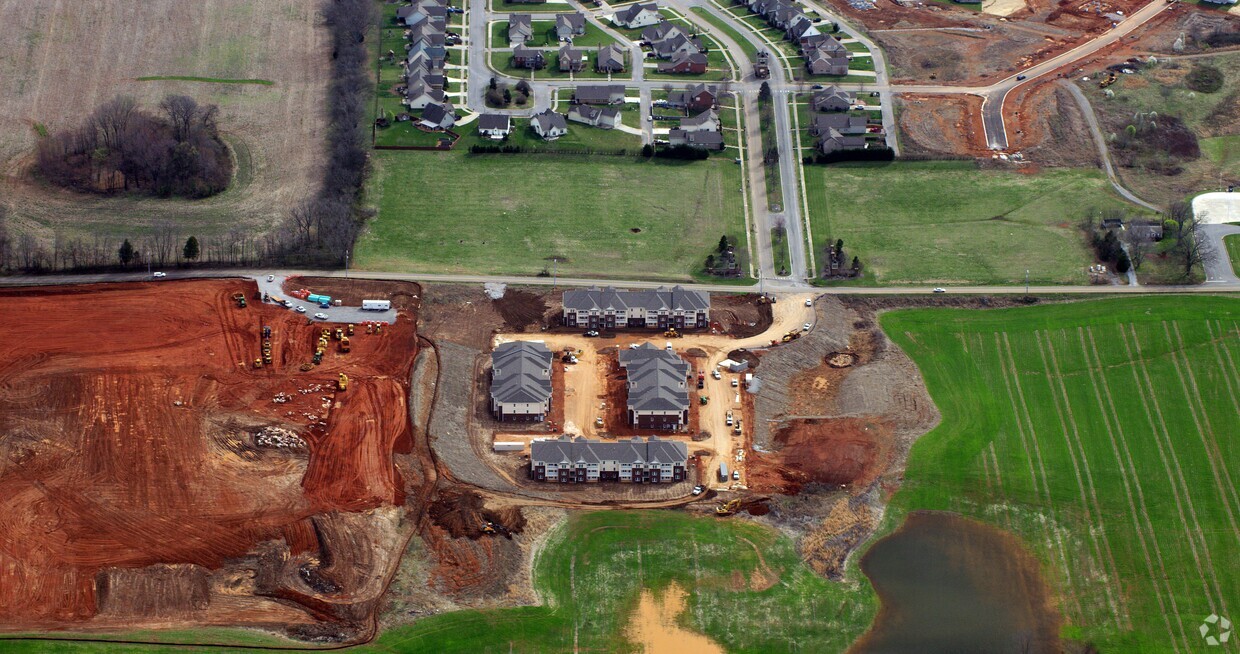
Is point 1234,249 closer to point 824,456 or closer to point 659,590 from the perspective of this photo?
point 824,456

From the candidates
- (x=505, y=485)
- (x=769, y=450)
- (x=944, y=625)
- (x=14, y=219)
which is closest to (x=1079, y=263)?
(x=769, y=450)

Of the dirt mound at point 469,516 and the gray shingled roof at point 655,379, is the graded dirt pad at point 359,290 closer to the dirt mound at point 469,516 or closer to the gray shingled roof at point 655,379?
the gray shingled roof at point 655,379

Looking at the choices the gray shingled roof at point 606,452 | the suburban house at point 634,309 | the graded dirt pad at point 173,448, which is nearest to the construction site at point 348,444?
the graded dirt pad at point 173,448

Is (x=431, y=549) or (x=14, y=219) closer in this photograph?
(x=431, y=549)

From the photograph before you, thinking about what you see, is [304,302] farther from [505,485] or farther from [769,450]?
[769,450]

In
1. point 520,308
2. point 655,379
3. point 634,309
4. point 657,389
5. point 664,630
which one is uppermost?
point 520,308

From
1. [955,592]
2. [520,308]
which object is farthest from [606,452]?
[955,592]

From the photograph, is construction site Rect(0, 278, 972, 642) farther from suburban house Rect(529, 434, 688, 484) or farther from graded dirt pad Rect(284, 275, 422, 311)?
suburban house Rect(529, 434, 688, 484)
